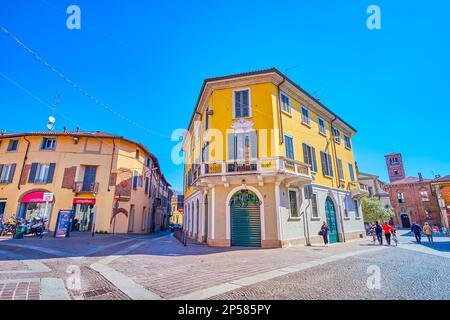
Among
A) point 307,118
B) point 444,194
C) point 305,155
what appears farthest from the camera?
point 444,194

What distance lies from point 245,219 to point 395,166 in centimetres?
6327

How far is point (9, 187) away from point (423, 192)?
229ft

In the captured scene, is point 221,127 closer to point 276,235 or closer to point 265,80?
point 265,80

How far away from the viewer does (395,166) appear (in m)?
58.6

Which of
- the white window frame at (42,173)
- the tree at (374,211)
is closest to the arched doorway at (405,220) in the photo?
the tree at (374,211)

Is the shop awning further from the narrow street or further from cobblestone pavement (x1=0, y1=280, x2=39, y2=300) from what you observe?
cobblestone pavement (x1=0, y1=280, x2=39, y2=300)

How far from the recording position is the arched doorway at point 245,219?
Result: 13.0 meters

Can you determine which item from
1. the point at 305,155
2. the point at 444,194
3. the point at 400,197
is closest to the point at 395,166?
the point at 400,197

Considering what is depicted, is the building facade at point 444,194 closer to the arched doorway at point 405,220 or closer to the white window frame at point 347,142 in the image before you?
the white window frame at point 347,142

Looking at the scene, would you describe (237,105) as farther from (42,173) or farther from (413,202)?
(413,202)

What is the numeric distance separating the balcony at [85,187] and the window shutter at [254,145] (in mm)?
17969

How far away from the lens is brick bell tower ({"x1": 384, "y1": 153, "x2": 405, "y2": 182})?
5741 centimetres

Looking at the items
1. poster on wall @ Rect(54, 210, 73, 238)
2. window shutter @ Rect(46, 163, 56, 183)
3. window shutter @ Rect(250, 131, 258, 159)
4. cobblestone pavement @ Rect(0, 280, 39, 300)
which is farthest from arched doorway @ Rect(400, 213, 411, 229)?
window shutter @ Rect(46, 163, 56, 183)
